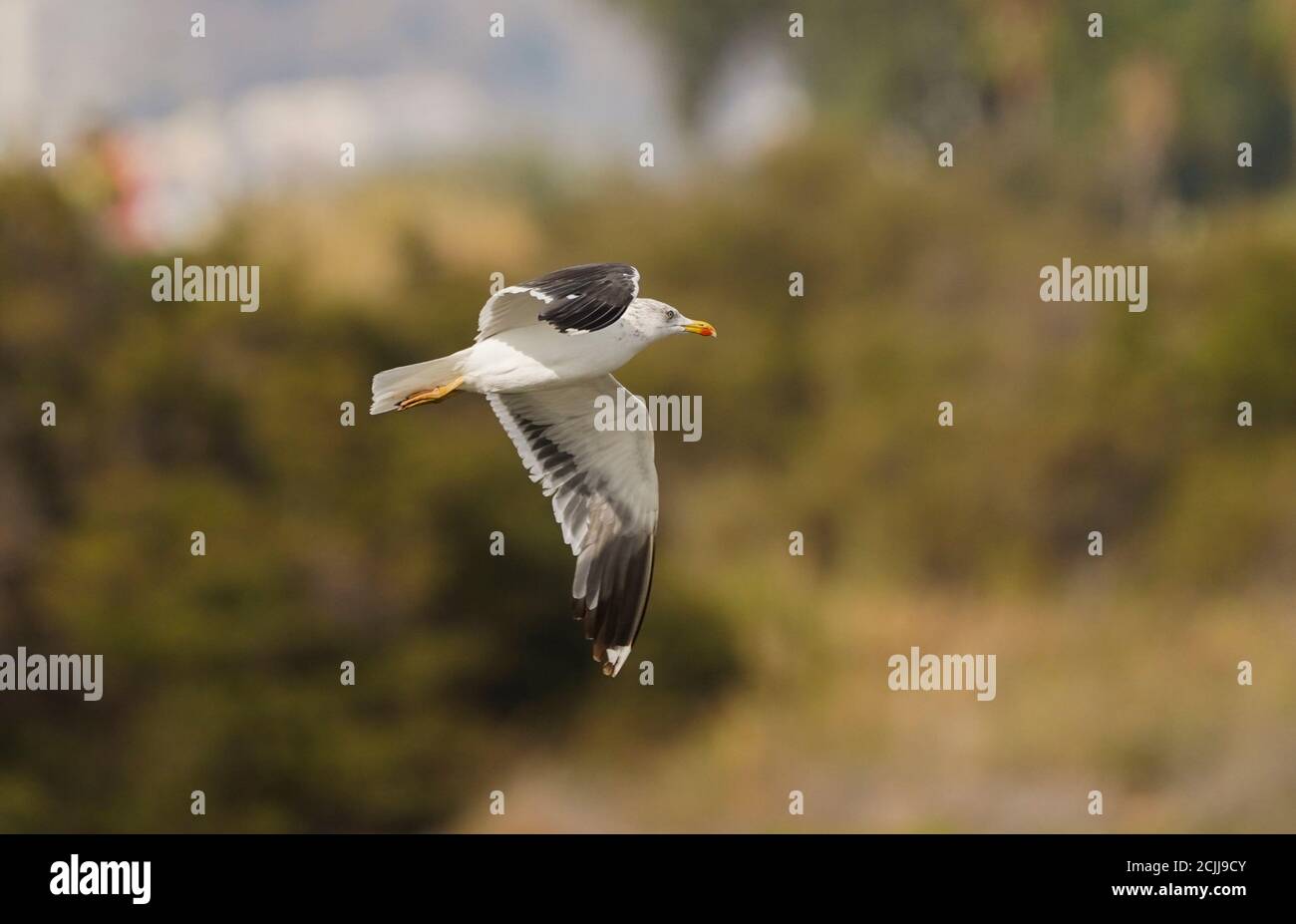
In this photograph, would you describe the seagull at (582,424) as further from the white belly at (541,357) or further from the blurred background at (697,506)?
the blurred background at (697,506)

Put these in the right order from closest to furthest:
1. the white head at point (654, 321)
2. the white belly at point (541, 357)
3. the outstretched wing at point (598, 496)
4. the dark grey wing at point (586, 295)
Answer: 1. the dark grey wing at point (586, 295)
2. the white belly at point (541, 357)
3. the white head at point (654, 321)
4. the outstretched wing at point (598, 496)

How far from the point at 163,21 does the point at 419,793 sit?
1685 inches

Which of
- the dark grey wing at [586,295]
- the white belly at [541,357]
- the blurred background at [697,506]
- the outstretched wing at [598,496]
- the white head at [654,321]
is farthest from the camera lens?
the blurred background at [697,506]

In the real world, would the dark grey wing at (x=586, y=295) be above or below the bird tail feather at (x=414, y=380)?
above

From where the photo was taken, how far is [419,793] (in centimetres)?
1945

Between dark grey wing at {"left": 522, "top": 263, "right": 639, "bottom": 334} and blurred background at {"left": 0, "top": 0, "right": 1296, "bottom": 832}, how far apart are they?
40.2 feet

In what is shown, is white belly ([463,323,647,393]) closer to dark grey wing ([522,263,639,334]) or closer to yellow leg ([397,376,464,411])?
yellow leg ([397,376,464,411])

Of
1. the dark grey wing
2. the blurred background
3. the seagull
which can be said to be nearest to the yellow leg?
the seagull

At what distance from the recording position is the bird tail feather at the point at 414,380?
8078 mm

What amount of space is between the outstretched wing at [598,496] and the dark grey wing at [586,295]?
1.31m

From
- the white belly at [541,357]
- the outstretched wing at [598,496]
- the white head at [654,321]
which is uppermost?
the white head at [654,321]

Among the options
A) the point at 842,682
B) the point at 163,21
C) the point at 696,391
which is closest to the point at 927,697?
the point at 842,682

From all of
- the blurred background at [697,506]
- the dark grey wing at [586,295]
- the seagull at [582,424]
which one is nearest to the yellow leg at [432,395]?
the seagull at [582,424]

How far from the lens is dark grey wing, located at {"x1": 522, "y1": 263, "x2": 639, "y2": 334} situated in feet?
23.3
